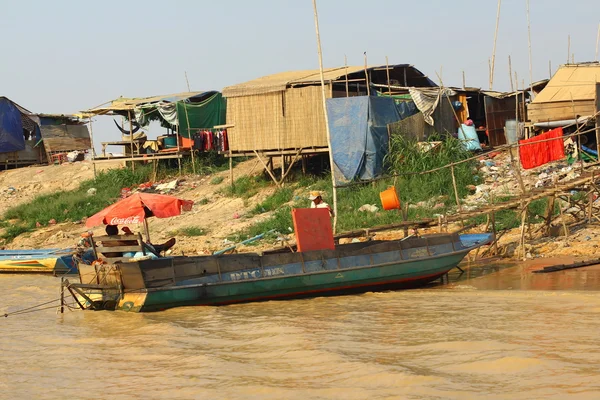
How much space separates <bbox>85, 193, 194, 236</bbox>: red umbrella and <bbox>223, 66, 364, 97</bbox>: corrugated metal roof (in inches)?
332

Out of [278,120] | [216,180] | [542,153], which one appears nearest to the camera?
[542,153]

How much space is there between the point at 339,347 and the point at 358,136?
1096cm

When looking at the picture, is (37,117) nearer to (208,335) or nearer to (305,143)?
(305,143)

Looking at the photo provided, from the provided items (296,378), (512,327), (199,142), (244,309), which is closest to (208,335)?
(244,309)

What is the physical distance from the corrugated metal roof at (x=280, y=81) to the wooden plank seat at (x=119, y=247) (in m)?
9.18

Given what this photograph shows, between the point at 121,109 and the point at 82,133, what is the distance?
8812 millimetres

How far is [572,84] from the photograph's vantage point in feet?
63.2

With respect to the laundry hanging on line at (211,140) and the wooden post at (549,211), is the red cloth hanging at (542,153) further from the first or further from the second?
the laundry hanging on line at (211,140)

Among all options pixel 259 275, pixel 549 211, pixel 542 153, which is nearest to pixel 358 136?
pixel 542 153

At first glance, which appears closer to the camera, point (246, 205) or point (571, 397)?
point (571, 397)

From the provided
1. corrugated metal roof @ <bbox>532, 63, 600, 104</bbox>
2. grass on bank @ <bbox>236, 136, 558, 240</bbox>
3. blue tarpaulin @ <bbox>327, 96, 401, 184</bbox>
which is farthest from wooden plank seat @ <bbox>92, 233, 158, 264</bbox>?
corrugated metal roof @ <bbox>532, 63, 600, 104</bbox>

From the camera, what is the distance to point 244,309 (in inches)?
463

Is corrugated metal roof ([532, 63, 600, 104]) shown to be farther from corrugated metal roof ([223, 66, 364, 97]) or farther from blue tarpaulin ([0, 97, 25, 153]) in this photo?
blue tarpaulin ([0, 97, 25, 153])

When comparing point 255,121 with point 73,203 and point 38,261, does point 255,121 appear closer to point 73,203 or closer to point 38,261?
point 73,203
